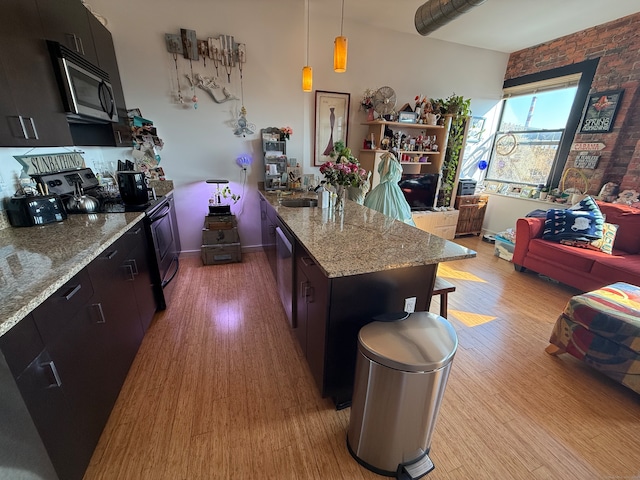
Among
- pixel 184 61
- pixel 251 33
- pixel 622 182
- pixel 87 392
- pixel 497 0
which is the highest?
pixel 497 0

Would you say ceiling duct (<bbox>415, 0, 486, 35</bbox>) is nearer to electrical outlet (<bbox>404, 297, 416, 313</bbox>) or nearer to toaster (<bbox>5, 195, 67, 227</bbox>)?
electrical outlet (<bbox>404, 297, 416, 313</bbox>)

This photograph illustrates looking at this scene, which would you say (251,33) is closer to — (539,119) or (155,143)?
(155,143)

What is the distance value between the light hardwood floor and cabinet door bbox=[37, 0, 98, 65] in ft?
6.99

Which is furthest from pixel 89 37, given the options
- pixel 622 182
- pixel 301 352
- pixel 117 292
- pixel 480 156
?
pixel 622 182

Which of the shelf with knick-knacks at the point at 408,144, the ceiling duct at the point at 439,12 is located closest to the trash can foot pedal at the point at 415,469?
the shelf with knick-knacks at the point at 408,144

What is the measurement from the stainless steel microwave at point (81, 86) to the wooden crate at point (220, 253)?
5.22 feet

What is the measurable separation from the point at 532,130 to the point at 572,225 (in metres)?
2.25

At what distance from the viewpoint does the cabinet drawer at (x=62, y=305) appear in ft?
3.08

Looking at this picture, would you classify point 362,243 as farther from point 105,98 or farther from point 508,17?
point 508,17

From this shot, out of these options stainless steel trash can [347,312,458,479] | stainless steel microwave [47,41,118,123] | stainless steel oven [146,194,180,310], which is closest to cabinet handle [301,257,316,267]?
stainless steel trash can [347,312,458,479]

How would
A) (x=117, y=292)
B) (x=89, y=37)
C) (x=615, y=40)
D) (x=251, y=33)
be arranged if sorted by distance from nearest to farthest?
(x=117, y=292)
(x=89, y=37)
(x=251, y=33)
(x=615, y=40)

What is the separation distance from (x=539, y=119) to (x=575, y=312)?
382 cm

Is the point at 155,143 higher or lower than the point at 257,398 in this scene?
higher

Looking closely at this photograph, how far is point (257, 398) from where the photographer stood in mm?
1583
